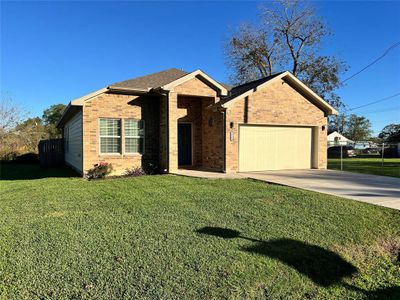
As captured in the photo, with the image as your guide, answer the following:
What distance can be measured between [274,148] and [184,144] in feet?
14.5

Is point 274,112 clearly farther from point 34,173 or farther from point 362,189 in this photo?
point 34,173

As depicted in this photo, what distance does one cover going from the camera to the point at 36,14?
43.1 feet

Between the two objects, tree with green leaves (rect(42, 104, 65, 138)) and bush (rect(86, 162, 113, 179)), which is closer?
bush (rect(86, 162, 113, 179))

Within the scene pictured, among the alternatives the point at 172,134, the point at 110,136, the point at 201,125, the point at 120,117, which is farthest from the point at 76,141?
the point at 201,125

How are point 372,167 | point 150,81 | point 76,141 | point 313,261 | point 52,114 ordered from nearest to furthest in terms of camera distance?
1. point 313,261
2. point 150,81
3. point 76,141
4. point 372,167
5. point 52,114

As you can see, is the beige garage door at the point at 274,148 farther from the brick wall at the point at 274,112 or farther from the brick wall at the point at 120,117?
the brick wall at the point at 120,117

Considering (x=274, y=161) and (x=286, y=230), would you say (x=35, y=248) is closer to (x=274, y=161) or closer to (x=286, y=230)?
(x=286, y=230)

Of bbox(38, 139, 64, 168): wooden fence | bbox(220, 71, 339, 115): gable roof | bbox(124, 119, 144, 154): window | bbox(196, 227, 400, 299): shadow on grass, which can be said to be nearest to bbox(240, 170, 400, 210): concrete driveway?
bbox(196, 227, 400, 299): shadow on grass

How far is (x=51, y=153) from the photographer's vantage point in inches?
802

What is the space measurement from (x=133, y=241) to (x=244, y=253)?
5.74ft

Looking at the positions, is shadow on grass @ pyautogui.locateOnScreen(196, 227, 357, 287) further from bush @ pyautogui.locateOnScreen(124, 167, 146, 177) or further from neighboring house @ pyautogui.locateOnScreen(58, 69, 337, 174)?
bush @ pyautogui.locateOnScreen(124, 167, 146, 177)

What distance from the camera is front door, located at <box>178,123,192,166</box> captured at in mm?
14633

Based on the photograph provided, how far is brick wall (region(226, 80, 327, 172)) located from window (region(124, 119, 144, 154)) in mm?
Result: 3857

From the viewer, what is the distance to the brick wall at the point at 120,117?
39.6 ft
